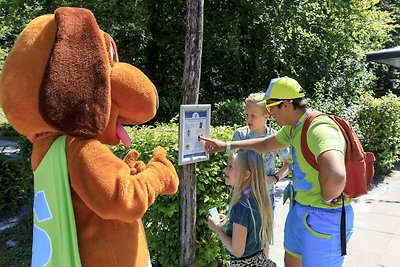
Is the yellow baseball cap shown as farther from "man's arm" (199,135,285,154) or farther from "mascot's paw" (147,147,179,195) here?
"mascot's paw" (147,147,179,195)

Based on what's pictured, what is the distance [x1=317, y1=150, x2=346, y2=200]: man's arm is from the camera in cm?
219

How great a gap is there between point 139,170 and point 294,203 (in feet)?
3.83

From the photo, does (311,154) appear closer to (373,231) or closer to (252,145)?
(252,145)

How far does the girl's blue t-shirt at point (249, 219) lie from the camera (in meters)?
2.51

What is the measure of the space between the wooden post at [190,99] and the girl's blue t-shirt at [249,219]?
531 millimetres

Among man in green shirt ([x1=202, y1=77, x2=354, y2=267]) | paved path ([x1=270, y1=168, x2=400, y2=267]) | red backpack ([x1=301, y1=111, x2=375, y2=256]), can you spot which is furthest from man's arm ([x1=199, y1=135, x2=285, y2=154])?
paved path ([x1=270, y1=168, x2=400, y2=267])

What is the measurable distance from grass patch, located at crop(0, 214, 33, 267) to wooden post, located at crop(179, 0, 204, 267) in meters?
2.35

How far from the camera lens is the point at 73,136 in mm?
1789

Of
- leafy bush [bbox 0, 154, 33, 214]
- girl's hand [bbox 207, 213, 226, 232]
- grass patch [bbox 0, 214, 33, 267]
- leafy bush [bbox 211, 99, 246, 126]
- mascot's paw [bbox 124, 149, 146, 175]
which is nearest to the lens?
mascot's paw [bbox 124, 149, 146, 175]

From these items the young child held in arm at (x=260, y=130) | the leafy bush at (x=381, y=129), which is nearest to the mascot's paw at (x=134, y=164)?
the young child held in arm at (x=260, y=130)

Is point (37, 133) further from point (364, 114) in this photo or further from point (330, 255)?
point (364, 114)

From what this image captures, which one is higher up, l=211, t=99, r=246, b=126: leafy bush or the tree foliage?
the tree foliage

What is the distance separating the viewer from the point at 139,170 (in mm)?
2119

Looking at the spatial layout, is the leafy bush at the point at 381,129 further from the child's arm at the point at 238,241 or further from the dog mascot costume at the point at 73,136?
the dog mascot costume at the point at 73,136
